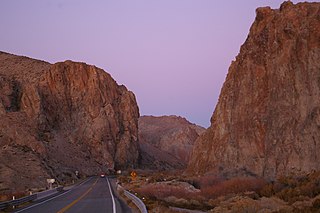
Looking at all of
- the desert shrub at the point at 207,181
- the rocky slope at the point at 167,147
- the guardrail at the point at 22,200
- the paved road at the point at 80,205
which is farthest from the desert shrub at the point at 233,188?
the rocky slope at the point at 167,147

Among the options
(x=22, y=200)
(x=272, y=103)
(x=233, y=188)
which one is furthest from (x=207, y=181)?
(x=22, y=200)

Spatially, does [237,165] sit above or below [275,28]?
below

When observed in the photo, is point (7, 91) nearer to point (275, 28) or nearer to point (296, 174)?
point (275, 28)

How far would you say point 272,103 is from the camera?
55062mm

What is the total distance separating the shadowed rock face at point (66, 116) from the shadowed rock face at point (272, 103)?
3450 cm

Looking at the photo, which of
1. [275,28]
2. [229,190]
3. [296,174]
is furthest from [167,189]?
[275,28]

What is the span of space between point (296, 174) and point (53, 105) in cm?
7690

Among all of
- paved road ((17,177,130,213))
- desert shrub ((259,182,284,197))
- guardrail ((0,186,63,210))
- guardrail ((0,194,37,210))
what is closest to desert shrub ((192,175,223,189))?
desert shrub ((259,182,284,197))

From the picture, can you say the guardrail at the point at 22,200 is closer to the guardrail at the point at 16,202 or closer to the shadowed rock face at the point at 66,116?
the guardrail at the point at 16,202

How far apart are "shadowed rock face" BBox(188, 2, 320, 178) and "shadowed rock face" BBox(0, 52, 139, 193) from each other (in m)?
34.5

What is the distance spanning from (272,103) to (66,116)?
68.9 meters

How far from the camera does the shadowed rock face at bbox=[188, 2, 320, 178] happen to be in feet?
164

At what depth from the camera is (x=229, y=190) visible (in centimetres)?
3959

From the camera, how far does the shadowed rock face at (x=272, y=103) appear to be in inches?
1964
